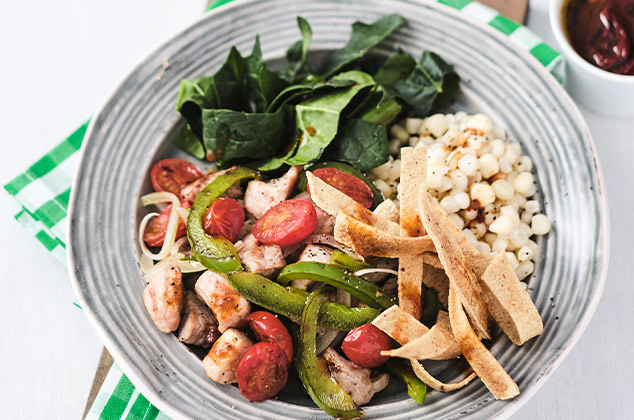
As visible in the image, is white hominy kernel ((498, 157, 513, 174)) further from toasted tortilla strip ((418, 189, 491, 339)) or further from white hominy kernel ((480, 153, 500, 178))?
toasted tortilla strip ((418, 189, 491, 339))

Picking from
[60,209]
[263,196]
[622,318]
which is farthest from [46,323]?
[622,318]

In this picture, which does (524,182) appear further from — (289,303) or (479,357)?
(289,303)

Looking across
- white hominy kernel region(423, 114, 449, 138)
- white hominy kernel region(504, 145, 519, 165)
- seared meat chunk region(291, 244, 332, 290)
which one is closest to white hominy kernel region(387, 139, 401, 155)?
white hominy kernel region(423, 114, 449, 138)

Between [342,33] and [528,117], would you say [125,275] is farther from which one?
[528,117]

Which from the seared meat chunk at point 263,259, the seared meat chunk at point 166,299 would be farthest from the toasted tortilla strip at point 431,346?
the seared meat chunk at point 166,299

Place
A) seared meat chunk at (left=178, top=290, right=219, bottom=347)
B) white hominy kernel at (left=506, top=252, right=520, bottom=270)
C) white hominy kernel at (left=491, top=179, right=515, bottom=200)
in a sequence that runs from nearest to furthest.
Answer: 1. seared meat chunk at (left=178, top=290, right=219, bottom=347)
2. white hominy kernel at (left=506, top=252, right=520, bottom=270)
3. white hominy kernel at (left=491, top=179, right=515, bottom=200)

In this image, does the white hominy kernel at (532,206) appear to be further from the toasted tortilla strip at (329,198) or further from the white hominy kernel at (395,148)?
the toasted tortilla strip at (329,198)
